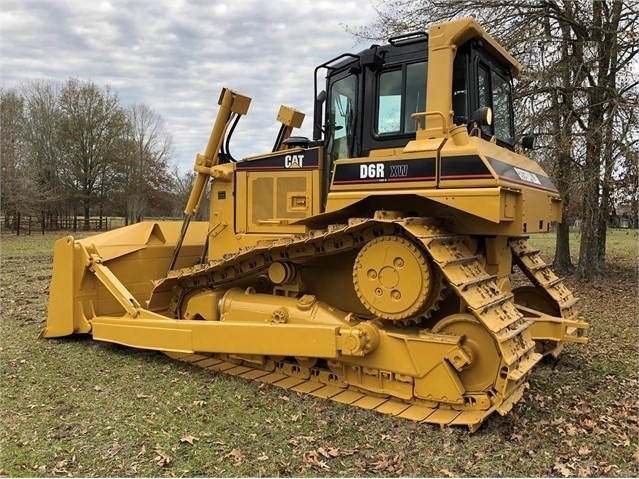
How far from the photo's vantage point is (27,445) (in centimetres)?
418

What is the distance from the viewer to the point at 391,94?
215 inches

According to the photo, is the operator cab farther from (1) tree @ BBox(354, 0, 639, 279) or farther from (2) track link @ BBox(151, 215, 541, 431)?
(1) tree @ BBox(354, 0, 639, 279)

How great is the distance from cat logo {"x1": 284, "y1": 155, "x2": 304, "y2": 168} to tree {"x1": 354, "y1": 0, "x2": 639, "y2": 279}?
741 centimetres

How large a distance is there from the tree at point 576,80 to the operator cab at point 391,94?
6.41m

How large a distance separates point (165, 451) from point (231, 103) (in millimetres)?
4432

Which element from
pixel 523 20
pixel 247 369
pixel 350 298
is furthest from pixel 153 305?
pixel 523 20

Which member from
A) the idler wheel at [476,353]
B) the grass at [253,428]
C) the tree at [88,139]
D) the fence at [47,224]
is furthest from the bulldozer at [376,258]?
the tree at [88,139]

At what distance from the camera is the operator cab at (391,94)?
17.2ft

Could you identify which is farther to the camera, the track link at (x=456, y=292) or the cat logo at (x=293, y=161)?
the cat logo at (x=293, y=161)

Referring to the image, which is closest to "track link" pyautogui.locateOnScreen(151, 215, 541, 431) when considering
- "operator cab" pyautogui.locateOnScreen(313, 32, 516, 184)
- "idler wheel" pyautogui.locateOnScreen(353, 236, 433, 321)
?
"idler wheel" pyautogui.locateOnScreen(353, 236, 433, 321)

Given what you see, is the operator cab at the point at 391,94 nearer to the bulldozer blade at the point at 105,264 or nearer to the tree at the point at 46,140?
the bulldozer blade at the point at 105,264

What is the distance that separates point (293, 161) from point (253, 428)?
302 cm

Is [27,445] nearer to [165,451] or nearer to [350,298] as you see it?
[165,451]

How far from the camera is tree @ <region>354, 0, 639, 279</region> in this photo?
1151cm
